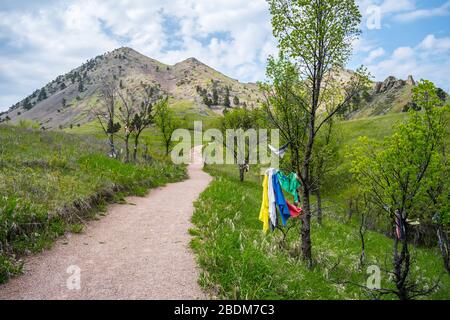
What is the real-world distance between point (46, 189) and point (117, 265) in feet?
17.5

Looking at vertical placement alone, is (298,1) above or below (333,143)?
above

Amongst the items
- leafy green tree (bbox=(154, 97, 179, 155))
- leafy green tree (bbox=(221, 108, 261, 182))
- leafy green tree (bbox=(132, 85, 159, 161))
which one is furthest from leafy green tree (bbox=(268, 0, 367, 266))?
leafy green tree (bbox=(154, 97, 179, 155))

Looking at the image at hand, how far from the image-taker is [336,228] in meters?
22.5

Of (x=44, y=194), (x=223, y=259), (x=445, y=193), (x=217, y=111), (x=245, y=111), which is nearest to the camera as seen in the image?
(x=223, y=259)

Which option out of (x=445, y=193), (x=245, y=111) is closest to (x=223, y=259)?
(x=445, y=193)

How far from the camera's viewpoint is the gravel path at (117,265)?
667cm

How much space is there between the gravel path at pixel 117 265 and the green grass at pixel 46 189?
1.75 ft

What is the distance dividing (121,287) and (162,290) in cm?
90

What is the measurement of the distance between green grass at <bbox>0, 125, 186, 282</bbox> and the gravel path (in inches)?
21.0
